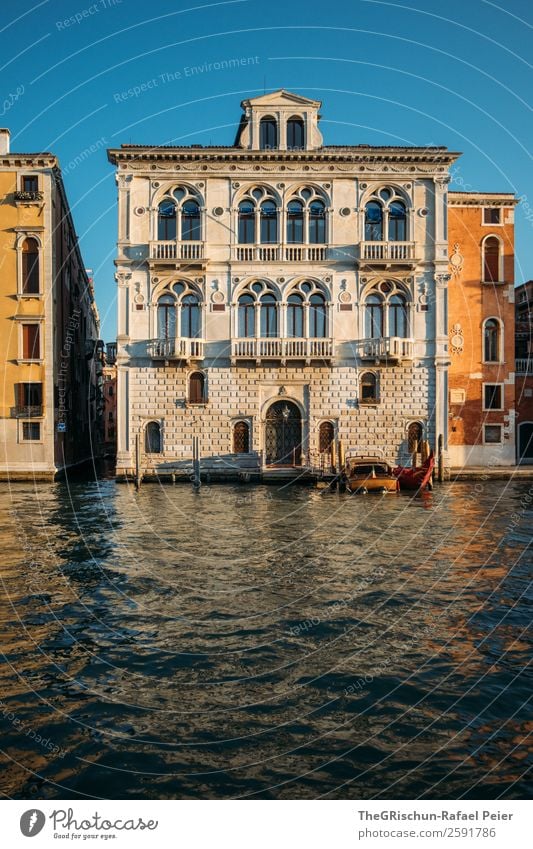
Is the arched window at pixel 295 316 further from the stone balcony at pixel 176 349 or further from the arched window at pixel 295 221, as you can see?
the stone balcony at pixel 176 349

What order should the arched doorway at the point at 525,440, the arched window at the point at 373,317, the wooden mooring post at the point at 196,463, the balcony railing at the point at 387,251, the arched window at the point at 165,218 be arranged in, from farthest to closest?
the arched doorway at the point at 525,440 < the arched window at the point at 373,317 < the arched window at the point at 165,218 < the balcony railing at the point at 387,251 < the wooden mooring post at the point at 196,463

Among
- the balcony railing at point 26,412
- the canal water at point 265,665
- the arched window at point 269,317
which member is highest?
the arched window at point 269,317

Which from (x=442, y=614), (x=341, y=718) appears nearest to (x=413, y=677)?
(x=341, y=718)

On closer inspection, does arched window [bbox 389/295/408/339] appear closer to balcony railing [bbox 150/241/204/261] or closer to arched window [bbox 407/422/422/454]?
arched window [bbox 407/422/422/454]

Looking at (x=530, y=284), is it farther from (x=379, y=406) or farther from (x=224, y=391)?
(x=224, y=391)

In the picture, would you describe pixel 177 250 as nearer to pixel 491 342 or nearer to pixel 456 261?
pixel 456 261

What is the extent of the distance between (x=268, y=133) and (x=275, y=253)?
555cm

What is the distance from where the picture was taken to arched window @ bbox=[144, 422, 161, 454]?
3120cm

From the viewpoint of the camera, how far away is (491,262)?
109ft

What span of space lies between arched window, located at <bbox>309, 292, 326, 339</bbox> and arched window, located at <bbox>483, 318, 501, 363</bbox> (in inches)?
323

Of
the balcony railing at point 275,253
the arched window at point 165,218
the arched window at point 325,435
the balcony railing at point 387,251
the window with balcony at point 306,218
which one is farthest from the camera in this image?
the arched window at point 325,435

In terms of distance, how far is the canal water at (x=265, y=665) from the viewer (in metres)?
5.97

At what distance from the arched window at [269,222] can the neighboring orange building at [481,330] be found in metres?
8.47

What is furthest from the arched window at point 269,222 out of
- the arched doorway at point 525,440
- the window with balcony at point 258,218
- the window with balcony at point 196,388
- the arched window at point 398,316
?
the arched doorway at point 525,440
